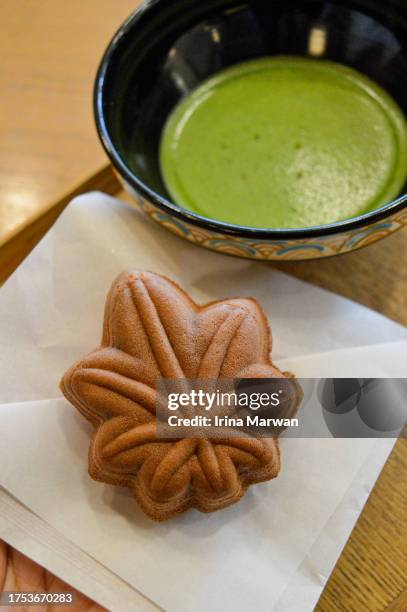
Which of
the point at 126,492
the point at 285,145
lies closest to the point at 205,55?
the point at 285,145

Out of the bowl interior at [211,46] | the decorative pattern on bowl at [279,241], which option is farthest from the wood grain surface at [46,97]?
the decorative pattern on bowl at [279,241]

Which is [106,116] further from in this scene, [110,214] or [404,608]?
[404,608]

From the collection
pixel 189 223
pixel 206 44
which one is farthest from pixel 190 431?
pixel 206 44

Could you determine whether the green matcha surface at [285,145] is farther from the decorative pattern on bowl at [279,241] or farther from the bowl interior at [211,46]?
the decorative pattern on bowl at [279,241]

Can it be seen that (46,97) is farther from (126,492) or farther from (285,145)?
(126,492)

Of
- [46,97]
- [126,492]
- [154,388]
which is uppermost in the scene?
[46,97]
